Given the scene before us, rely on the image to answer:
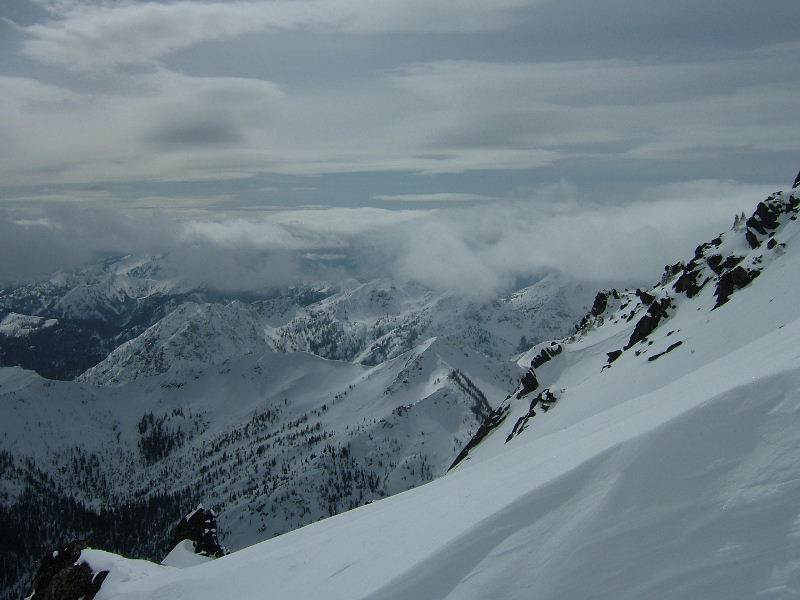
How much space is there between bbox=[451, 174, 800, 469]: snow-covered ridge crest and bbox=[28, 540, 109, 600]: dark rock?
155 ft

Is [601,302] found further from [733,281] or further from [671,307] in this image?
[733,281]

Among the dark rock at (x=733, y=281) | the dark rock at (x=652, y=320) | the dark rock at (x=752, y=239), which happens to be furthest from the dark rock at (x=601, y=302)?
the dark rock at (x=733, y=281)

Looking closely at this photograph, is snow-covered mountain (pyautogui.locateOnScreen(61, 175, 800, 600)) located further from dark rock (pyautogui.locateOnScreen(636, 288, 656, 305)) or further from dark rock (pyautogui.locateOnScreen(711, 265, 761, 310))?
dark rock (pyautogui.locateOnScreen(636, 288, 656, 305))

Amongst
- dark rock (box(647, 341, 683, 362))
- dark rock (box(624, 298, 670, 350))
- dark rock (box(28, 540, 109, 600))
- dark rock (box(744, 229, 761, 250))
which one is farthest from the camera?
dark rock (box(624, 298, 670, 350))

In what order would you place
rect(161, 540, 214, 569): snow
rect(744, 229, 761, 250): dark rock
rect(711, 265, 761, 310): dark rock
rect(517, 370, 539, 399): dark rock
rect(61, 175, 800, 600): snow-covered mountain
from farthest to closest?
1. rect(517, 370, 539, 399): dark rock
2. rect(744, 229, 761, 250): dark rock
3. rect(711, 265, 761, 310): dark rock
4. rect(161, 540, 214, 569): snow
5. rect(61, 175, 800, 600): snow-covered mountain

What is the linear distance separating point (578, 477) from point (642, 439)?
1.47 m

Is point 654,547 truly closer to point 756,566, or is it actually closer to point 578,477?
point 756,566

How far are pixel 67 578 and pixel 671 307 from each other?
233 feet

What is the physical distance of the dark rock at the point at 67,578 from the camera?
66.6 ft

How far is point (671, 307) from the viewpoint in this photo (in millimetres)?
70750

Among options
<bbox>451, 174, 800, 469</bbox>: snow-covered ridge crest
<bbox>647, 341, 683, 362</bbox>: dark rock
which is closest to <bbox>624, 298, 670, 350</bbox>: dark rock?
<bbox>451, 174, 800, 469</bbox>: snow-covered ridge crest

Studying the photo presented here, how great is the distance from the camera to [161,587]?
57.1 ft

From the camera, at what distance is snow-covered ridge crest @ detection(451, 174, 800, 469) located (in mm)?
59969

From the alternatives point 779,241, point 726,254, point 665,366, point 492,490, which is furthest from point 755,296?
point 492,490
